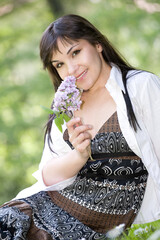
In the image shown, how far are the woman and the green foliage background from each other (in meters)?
4.55

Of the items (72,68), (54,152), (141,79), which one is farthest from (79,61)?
(54,152)

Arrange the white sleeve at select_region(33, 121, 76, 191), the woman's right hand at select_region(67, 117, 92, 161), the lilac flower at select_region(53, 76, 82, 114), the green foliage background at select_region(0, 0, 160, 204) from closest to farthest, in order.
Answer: the lilac flower at select_region(53, 76, 82, 114) → the woman's right hand at select_region(67, 117, 92, 161) → the white sleeve at select_region(33, 121, 76, 191) → the green foliage background at select_region(0, 0, 160, 204)

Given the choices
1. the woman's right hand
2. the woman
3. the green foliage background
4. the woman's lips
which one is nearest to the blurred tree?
the green foliage background

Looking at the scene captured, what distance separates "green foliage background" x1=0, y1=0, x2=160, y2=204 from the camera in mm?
6977

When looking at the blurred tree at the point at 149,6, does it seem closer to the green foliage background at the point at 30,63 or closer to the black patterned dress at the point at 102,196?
the green foliage background at the point at 30,63

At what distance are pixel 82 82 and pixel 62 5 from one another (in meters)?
6.71

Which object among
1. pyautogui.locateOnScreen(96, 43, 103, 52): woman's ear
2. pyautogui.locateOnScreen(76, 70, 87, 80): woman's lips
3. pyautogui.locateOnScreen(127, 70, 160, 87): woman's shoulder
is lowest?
pyautogui.locateOnScreen(127, 70, 160, 87): woman's shoulder

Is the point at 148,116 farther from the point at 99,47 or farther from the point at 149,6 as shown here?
the point at 149,6

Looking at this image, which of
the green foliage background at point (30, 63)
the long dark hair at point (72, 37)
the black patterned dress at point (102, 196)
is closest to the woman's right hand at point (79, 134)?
the black patterned dress at point (102, 196)

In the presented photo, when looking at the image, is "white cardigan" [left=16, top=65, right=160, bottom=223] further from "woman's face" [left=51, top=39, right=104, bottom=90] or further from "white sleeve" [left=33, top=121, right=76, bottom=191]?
"white sleeve" [left=33, top=121, right=76, bottom=191]

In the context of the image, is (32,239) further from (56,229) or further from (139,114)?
(139,114)

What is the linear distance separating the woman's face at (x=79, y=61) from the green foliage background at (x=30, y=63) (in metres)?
4.51

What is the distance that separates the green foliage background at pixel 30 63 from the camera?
698 cm

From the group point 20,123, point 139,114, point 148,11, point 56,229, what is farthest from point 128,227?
point 20,123
